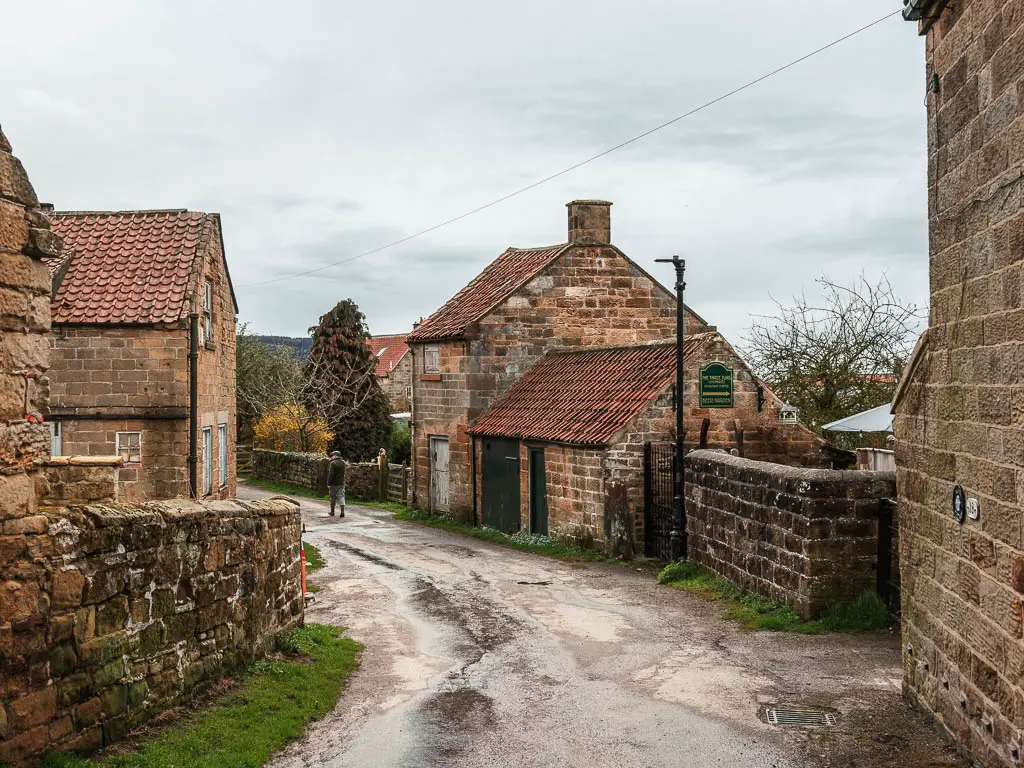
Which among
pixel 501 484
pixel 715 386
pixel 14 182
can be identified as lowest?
pixel 501 484

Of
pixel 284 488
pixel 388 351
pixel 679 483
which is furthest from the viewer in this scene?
pixel 388 351

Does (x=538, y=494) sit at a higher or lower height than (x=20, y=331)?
lower

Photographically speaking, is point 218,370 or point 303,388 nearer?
point 218,370

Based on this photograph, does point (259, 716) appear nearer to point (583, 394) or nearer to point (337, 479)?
point (583, 394)

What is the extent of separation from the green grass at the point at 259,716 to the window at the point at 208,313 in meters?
11.4

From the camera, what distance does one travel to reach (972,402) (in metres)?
7.02

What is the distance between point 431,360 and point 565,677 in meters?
18.3

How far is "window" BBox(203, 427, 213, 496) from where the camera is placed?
21.1 meters

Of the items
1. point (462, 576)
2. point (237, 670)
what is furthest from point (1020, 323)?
point (462, 576)

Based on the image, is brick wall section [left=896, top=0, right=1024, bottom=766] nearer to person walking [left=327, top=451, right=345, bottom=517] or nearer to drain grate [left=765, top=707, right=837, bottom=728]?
drain grate [left=765, top=707, right=837, bottom=728]

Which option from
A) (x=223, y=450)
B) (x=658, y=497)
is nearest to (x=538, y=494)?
(x=658, y=497)

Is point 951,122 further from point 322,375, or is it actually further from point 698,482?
point 322,375

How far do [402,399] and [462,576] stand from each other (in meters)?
48.4

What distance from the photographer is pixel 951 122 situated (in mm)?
7578
